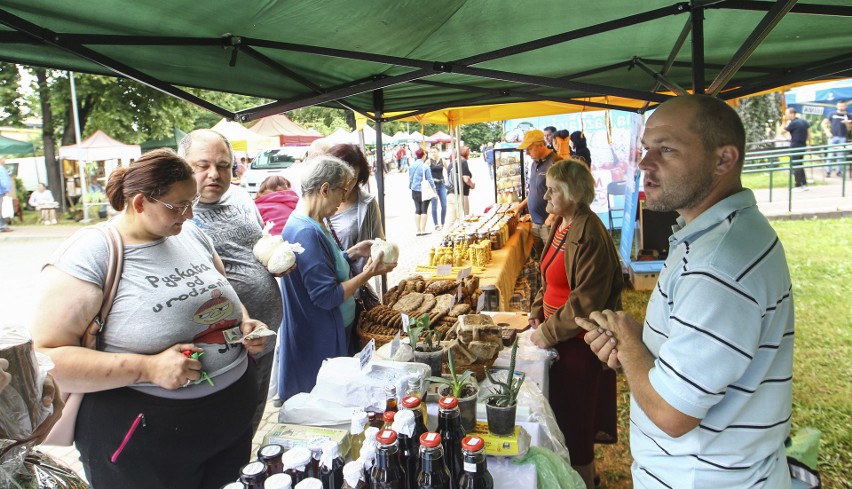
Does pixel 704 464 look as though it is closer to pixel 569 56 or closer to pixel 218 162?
pixel 218 162

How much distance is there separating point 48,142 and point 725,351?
2162 cm

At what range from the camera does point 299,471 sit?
126cm

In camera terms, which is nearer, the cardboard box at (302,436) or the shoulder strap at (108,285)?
the cardboard box at (302,436)

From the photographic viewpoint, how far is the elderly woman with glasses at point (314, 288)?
2.77m

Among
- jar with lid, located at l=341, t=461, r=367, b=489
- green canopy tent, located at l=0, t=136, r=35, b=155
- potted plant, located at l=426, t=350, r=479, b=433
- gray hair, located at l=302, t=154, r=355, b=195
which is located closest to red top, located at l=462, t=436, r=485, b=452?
jar with lid, located at l=341, t=461, r=367, b=489

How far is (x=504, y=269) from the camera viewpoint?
4957mm

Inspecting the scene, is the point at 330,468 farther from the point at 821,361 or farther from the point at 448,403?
the point at 821,361

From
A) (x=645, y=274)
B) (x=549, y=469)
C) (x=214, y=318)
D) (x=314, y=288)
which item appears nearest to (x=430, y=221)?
(x=645, y=274)

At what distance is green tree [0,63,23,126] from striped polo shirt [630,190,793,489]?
22.2 m

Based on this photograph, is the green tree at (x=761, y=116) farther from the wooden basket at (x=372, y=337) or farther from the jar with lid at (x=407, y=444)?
the jar with lid at (x=407, y=444)

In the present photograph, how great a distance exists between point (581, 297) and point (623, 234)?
16.5 feet

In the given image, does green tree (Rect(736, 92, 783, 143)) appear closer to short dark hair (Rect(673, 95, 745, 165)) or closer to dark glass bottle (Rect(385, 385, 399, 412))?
short dark hair (Rect(673, 95, 745, 165))

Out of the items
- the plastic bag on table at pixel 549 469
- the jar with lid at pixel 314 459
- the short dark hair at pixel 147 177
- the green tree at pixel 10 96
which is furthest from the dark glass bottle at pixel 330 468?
the green tree at pixel 10 96

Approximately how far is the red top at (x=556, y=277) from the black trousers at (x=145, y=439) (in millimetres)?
1937
